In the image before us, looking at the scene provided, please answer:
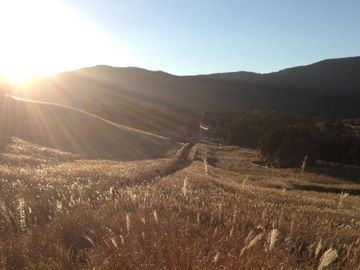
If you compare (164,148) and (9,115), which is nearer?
(9,115)

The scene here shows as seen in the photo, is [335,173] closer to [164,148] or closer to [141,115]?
[164,148]

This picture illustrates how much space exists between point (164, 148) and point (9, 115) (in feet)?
93.1

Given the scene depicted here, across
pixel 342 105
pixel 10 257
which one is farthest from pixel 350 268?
pixel 342 105

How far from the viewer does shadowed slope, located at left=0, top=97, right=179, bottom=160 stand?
38.7 meters

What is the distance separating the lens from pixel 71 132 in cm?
4538

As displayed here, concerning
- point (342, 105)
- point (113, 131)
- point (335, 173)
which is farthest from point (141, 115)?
point (342, 105)

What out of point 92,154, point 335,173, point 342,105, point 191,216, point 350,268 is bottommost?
point 335,173

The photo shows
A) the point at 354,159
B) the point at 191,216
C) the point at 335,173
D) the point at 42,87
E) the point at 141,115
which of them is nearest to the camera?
the point at 191,216

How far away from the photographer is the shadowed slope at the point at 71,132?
38.7 meters

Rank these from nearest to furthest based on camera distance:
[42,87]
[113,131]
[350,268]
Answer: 1. [350,268]
2. [113,131]
3. [42,87]

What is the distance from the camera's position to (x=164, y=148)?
52438 mm

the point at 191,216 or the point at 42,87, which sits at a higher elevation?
the point at 42,87

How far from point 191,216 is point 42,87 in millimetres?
213914

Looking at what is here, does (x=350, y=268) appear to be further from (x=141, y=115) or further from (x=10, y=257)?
(x=141, y=115)
